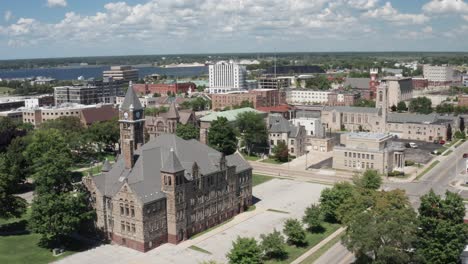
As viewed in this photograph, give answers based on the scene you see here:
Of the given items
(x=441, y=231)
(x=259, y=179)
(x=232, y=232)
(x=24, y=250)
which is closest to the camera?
(x=441, y=231)

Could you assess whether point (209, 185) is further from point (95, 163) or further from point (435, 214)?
point (95, 163)

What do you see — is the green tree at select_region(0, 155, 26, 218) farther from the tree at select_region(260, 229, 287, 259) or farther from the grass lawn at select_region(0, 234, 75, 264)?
the tree at select_region(260, 229, 287, 259)

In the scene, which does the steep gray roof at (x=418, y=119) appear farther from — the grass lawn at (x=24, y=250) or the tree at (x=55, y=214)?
the grass lawn at (x=24, y=250)

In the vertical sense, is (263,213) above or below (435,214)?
below

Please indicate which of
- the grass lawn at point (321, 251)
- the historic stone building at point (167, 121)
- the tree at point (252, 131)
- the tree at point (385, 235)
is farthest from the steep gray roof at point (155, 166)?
the historic stone building at point (167, 121)

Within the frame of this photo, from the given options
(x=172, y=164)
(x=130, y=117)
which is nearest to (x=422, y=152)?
(x=130, y=117)

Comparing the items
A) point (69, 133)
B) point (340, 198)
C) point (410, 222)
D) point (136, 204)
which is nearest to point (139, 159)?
point (136, 204)

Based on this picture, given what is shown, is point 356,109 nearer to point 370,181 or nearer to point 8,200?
point 370,181
